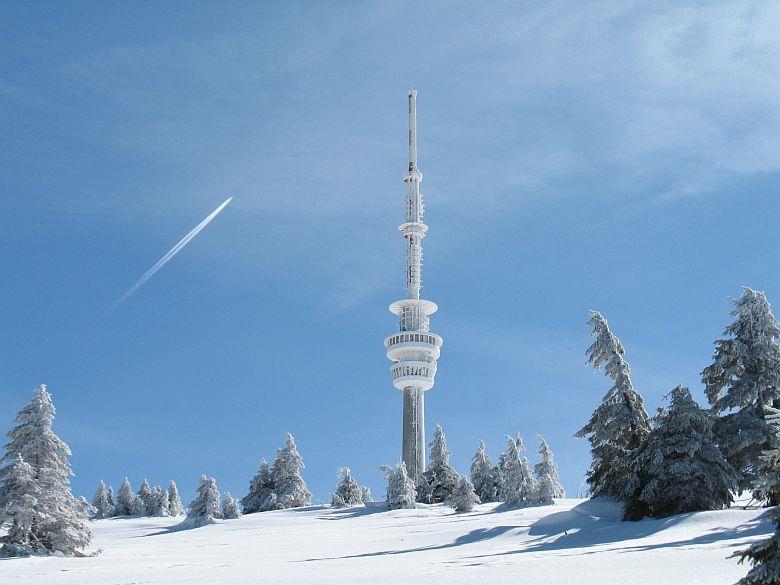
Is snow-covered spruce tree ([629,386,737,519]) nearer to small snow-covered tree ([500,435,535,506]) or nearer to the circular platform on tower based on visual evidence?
small snow-covered tree ([500,435,535,506])

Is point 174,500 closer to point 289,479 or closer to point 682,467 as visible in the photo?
point 289,479

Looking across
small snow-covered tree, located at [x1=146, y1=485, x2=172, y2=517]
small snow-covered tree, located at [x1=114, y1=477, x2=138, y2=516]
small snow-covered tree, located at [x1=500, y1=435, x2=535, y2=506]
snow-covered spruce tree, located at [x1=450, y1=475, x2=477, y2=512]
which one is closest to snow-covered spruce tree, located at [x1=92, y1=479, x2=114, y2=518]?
small snow-covered tree, located at [x1=114, y1=477, x2=138, y2=516]

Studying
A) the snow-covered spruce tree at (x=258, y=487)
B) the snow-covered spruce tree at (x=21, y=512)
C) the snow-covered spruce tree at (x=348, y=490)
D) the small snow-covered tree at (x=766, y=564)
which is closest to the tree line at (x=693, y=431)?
the small snow-covered tree at (x=766, y=564)

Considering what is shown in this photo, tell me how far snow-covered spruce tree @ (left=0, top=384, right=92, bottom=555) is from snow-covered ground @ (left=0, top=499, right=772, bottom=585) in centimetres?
186

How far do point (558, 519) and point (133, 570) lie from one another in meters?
16.8

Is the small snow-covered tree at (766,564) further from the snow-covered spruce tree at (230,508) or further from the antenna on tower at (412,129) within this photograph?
the antenna on tower at (412,129)

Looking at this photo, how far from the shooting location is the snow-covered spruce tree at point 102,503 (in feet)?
313

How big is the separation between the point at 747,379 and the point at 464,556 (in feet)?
60.5

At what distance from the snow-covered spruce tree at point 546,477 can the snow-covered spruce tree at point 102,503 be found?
2128 inches

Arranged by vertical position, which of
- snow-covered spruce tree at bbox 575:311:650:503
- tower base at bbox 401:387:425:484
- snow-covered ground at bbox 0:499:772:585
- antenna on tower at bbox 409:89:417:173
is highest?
antenna on tower at bbox 409:89:417:173

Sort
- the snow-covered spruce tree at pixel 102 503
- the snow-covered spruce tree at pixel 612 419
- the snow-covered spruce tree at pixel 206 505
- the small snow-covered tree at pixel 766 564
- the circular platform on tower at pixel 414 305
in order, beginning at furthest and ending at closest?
the circular platform on tower at pixel 414 305, the snow-covered spruce tree at pixel 102 503, the snow-covered spruce tree at pixel 206 505, the snow-covered spruce tree at pixel 612 419, the small snow-covered tree at pixel 766 564

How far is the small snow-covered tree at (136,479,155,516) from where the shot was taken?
9031 centimetres

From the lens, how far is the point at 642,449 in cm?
3269

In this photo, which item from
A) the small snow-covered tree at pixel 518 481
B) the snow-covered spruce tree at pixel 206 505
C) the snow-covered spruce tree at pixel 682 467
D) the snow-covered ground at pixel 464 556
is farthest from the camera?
the snow-covered spruce tree at pixel 206 505
